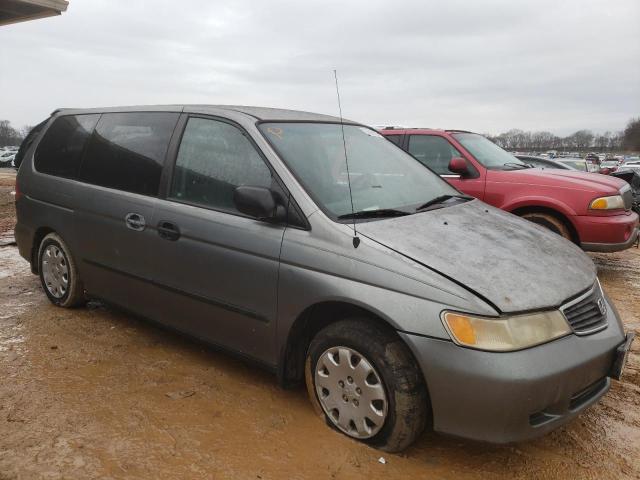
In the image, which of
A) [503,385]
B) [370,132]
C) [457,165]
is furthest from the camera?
[457,165]

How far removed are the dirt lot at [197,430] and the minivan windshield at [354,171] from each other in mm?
1232

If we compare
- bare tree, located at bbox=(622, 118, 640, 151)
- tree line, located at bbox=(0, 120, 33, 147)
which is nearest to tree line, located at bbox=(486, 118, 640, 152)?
bare tree, located at bbox=(622, 118, 640, 151)

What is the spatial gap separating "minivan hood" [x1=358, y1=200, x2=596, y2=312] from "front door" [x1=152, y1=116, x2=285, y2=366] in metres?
0.67

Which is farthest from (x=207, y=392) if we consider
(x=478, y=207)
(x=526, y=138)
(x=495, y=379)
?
(x=526, y=138)

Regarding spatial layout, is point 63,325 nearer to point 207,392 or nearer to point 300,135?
point 207,392

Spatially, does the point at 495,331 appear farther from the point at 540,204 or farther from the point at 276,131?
the point at 540,204

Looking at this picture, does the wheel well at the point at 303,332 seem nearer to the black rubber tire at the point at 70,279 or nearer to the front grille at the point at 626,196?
the black rubber tire at the point at 70,279

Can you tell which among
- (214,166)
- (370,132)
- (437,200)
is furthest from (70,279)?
(437,200)

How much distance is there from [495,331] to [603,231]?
14.3 feet

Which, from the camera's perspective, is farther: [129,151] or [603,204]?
[603,204]

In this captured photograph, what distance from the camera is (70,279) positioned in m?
4.38

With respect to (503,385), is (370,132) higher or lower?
higher

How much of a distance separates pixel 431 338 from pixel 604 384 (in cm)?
107

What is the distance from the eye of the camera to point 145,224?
3529 millimetres
